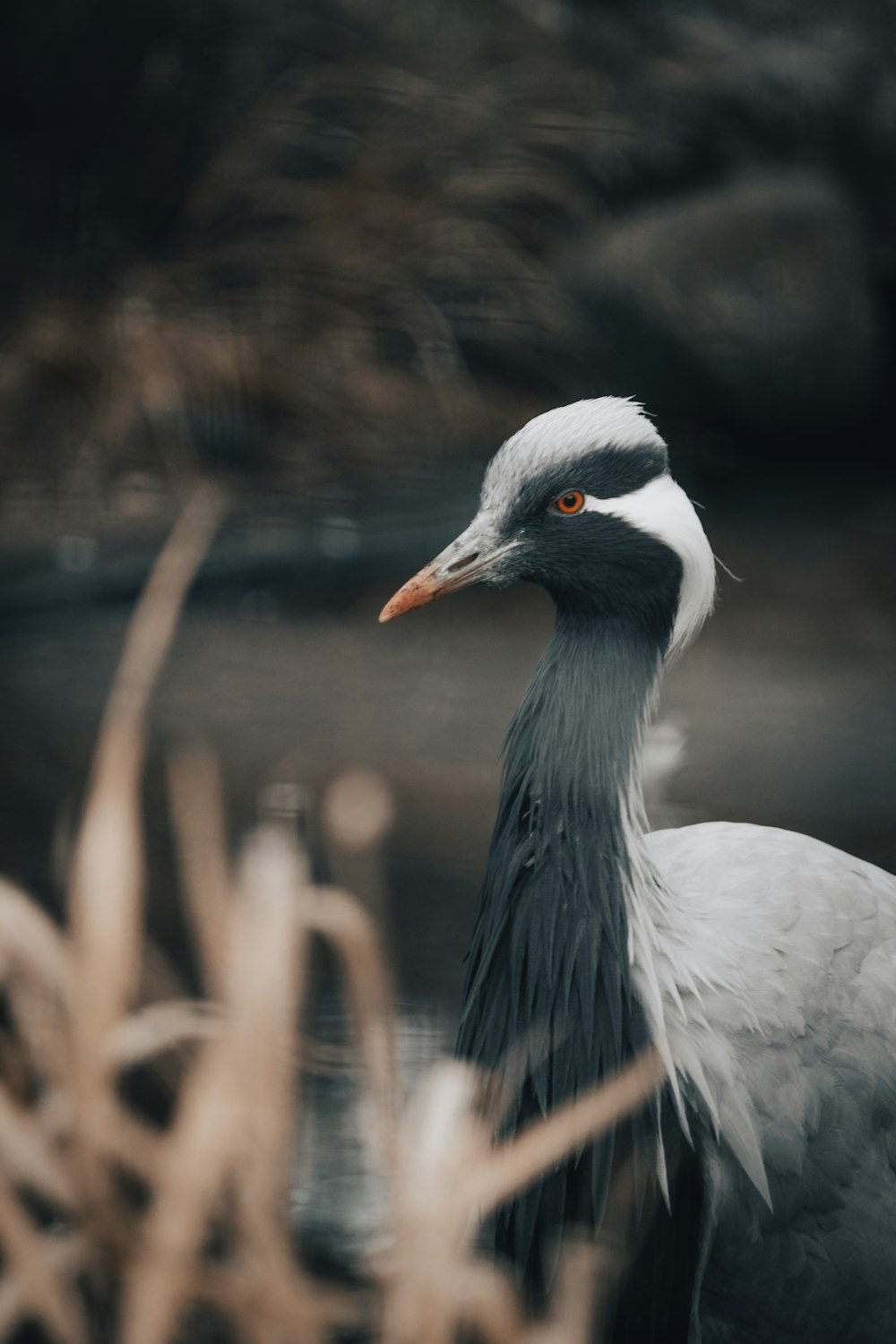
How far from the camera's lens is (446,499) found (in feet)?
17.6

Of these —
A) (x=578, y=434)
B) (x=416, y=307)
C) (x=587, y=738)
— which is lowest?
(x=587, y=738)

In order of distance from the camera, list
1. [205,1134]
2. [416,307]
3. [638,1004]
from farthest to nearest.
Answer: [416,307] < [638,1004] < [205,1134]

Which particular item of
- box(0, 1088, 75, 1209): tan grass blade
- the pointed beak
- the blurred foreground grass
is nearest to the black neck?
the pointed beak

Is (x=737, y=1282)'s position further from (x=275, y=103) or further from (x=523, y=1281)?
(x=275, y=103)

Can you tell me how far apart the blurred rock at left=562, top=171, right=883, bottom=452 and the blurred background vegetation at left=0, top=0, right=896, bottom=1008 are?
0.01 metres

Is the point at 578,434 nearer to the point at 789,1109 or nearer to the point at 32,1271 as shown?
the point at 789,1109

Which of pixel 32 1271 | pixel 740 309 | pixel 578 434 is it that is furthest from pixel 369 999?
pixel 740 309

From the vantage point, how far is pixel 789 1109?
5.93 feet

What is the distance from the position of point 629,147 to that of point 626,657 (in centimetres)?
492

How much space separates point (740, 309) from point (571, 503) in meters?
4.27

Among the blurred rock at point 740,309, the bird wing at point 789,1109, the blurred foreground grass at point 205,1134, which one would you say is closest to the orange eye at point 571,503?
the bird wing at point 789,1109

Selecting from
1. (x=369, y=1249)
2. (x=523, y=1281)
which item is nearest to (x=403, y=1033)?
(x=369, y=1249)

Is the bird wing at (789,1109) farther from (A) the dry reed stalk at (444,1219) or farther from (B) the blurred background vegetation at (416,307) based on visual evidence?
(B) the blurred background vegetation at (416,307)

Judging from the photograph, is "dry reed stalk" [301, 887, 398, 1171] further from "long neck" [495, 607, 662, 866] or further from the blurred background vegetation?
the blurred background vegetation
